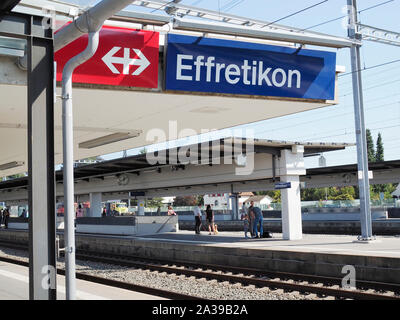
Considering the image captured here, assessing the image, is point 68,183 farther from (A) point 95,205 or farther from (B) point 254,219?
(A) point 95,205

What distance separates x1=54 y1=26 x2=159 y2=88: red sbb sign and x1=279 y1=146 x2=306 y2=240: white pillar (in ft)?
34.0

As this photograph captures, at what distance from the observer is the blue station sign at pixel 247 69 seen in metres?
11.1

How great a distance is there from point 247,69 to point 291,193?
9.13 m

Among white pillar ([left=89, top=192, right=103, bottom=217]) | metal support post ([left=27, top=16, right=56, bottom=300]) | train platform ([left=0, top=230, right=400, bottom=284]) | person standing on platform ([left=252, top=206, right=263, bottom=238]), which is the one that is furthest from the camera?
white pillar ([left=89, top=192, right=103, bottom=217])

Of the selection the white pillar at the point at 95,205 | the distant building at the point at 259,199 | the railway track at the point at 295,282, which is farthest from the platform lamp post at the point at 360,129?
the distant building at the point at 259,199

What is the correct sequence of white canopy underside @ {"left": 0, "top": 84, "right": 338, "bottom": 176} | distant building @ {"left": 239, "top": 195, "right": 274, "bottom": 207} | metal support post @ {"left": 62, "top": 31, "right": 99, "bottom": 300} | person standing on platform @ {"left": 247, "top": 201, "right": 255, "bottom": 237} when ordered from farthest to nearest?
distant building @ {"left": 239, "top": 195, "right": 274, "bottom": 207} → person standing on platform @ {"left": 247, "top": 201, "right": 255, "bottom": 237} → white canopy underside @ {"left": 0, "top": 84, "right": 338, "bottom": 176} → metal support post @ {"left": 62, "top": 31, "right": 99, "bottom": 300}

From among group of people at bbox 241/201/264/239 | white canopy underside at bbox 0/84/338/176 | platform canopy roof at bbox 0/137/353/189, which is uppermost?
white canopy underside at bbox 0/84/338/176

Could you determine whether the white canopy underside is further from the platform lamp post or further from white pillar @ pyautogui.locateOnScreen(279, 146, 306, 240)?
white pillar @ pyautogui.locateOnScreen(279, 146, 306, 240)

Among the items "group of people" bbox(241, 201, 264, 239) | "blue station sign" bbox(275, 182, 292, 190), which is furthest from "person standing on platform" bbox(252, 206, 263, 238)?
"blue station sign" bbox(275, 182, 292, 190)

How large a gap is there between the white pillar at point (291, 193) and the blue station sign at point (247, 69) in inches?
278

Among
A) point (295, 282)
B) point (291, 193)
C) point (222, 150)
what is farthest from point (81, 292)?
point (222, 150)

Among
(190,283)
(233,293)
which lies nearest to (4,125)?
(190,283)

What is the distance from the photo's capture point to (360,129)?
57.0 ft

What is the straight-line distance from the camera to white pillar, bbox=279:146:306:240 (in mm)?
19672
